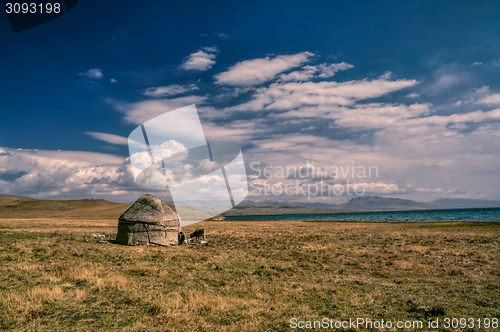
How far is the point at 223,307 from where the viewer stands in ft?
27.0

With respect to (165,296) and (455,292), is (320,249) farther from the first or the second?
(165,296)

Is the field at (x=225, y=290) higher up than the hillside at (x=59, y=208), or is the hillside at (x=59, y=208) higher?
the field at (x=225, y=290)

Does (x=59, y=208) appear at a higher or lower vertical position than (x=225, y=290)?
lower

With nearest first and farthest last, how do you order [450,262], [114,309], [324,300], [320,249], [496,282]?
[114,309]
[324,300]
[496,282]
[450,262]
[320,249]

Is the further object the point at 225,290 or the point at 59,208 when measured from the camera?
the point at 59,208

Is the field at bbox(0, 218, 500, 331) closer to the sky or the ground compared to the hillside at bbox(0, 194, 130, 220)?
closer to the sky

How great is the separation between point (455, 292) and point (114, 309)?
1128 centimetres

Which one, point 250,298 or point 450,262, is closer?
point 250,298

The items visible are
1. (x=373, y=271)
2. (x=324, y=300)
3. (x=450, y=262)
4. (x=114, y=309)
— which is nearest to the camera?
(x=114, y=309)

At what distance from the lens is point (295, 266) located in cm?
A: 1502

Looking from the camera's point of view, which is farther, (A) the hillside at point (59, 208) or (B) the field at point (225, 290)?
(A) the hillside at point (59, 208)

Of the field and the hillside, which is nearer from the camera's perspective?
the field

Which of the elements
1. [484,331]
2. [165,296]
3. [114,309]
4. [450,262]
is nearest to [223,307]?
[165,296]

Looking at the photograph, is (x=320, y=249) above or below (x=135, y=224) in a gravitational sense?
below
